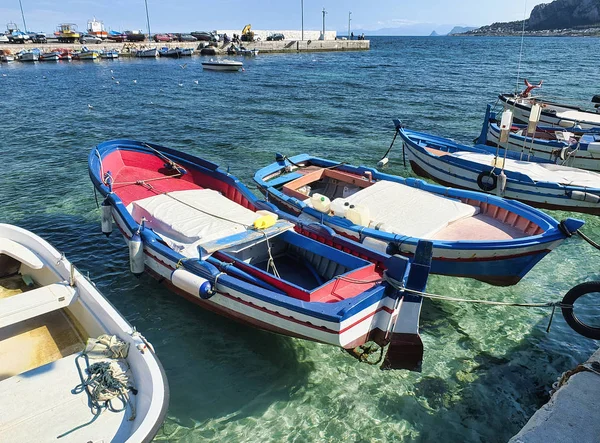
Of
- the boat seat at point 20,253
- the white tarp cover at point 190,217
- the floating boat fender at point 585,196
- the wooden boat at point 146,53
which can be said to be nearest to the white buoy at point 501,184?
the floating boat fender at point 585,196

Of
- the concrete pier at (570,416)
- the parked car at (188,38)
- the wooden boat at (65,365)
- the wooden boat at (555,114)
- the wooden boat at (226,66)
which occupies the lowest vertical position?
the concrete pier at (570,416)

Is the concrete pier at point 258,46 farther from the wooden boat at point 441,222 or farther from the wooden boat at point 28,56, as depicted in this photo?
the wooden boat at point 441,222

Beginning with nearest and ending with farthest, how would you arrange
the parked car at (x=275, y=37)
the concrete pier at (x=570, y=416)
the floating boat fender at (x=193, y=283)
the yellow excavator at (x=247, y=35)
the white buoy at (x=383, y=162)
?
the concrete pier at (x=570, y=416) → the floating boat fender at (x=193, y=283) → the white buoy at (x=383, y=162) → the yellow excavator at (x=247, y=35) → the parked car at (x=275, y=37)

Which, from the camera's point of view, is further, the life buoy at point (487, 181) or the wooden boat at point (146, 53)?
the wooden boat at point (146, 53)

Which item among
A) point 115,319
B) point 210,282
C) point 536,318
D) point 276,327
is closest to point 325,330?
point 276,327

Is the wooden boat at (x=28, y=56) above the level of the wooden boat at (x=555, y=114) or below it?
above

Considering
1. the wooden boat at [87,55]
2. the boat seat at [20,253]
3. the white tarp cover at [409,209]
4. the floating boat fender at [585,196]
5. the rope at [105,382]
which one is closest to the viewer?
the rope at [105,382]

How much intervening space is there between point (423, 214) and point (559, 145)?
35.4 feet

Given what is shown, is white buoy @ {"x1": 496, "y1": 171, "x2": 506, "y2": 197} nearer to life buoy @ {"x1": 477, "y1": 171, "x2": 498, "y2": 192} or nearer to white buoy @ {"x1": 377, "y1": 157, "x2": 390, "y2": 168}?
life buoy @ {"x1": 477, "y1": 171, "x2": 498, "y2": 192}

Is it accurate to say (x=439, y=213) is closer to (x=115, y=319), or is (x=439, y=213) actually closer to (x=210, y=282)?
(x=210, y=282)

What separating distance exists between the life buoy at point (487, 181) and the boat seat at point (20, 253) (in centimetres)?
1370

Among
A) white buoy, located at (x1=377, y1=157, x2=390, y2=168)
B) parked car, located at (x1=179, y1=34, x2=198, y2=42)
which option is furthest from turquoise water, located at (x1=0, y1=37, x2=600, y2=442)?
parked car, located at (x1=179, y1=34, x2=198, y2=42)

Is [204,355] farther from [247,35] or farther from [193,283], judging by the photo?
[247,35]

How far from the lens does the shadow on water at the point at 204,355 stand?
26.3 ft
